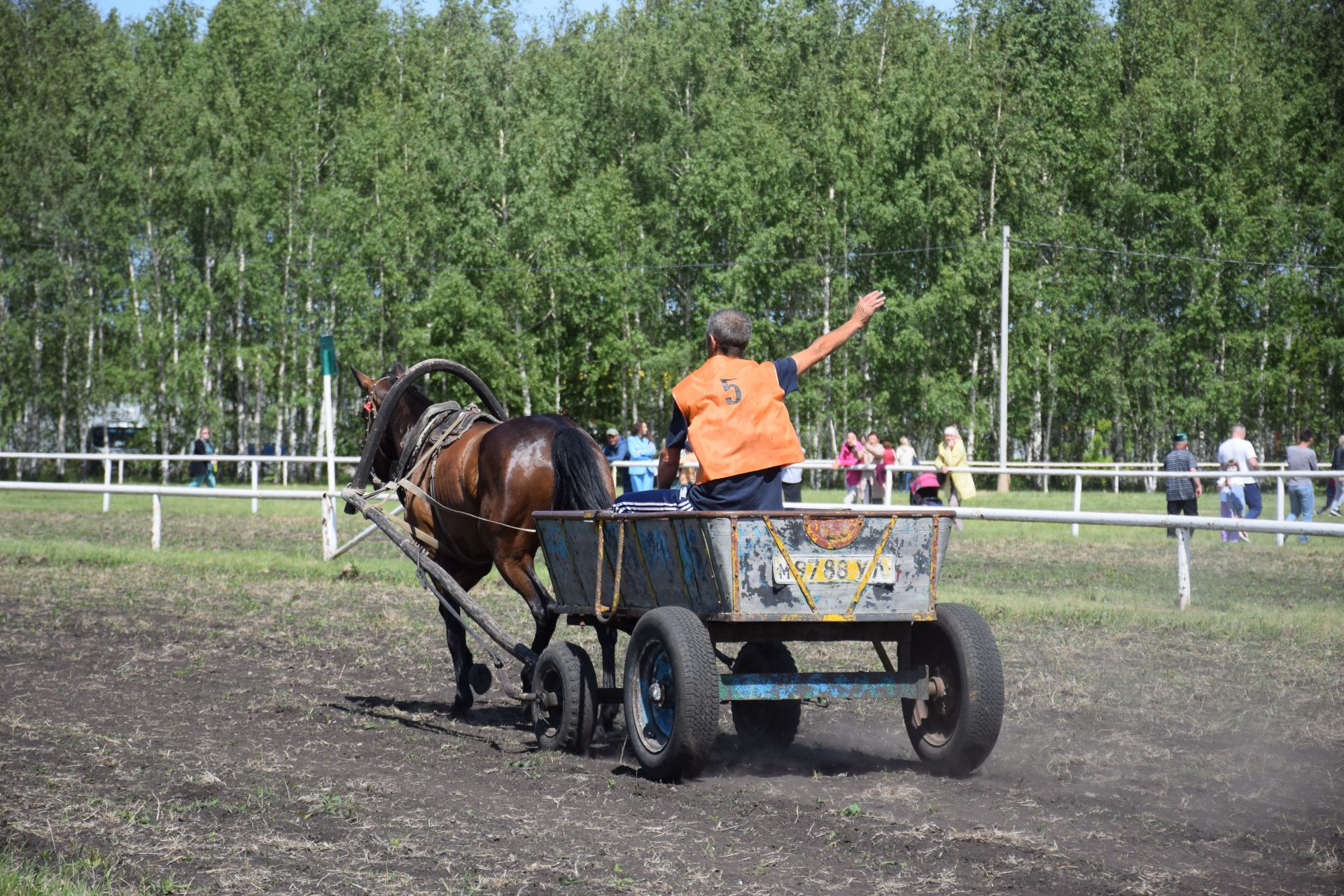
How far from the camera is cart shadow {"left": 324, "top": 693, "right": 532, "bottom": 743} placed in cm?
784

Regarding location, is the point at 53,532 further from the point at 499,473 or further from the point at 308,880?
the point at 308,880

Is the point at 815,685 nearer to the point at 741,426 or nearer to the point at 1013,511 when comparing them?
the point at 741,426

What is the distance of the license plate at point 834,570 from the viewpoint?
5898 mm

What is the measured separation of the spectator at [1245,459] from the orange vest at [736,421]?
16585 mm

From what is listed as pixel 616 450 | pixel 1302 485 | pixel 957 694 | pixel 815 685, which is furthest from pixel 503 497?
pixel 616 450

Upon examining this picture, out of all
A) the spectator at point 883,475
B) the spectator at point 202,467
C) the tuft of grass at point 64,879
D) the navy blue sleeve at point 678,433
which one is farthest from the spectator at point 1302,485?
the spectator at point 202,467

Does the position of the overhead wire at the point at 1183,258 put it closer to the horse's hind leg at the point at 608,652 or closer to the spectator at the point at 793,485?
the spectator at the point at 793,485

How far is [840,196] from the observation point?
43250 mm

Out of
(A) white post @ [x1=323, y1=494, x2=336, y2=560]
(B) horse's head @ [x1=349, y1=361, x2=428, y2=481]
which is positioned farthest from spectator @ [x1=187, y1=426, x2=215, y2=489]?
(B) horse's head @ [x1=349, y1=361, x2=428, y2=481]

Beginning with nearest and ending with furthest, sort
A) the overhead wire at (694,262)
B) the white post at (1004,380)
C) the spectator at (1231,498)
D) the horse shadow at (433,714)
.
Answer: the horse shadow at (433,714) → the spectator at (1231,498) → the white post at (1004,380) → the overhead wire at (694,262)

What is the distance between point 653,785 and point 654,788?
6 cm

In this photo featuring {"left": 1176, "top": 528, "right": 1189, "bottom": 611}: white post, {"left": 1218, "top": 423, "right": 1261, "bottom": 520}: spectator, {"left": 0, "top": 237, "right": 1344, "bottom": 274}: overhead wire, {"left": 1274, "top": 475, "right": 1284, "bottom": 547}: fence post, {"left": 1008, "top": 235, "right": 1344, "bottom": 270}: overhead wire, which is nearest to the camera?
{"left": 1176, "top": 528, "right": 1189, "bottom": 611}: white post

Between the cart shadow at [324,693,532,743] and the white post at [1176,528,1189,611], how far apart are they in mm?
5984

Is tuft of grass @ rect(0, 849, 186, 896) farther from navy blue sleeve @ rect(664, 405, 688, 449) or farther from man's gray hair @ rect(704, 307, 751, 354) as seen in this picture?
man's gray hair @ rect(704, 307, 751, 354)
